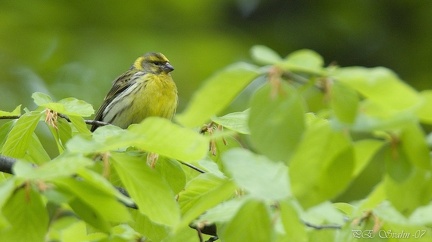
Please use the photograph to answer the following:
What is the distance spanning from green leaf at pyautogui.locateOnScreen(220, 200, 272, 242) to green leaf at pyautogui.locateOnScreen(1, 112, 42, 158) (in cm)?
89

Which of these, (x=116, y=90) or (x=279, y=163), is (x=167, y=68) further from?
(x=279, y=163)

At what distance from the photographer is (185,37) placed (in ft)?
29.3

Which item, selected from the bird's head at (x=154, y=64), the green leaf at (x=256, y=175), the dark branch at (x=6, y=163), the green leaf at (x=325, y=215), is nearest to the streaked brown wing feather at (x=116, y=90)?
the bird's head at (x=154, y=64)

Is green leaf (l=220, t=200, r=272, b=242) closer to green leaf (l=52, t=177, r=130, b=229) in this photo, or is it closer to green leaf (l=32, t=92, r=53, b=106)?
green leaf (l=52, t=177, r=130, b=229)

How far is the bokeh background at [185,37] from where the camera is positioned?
8.32 meters

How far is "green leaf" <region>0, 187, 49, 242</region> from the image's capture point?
1.90 meters

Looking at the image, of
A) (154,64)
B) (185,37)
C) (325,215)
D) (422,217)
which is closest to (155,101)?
(154,64)

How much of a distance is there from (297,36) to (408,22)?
126 cm

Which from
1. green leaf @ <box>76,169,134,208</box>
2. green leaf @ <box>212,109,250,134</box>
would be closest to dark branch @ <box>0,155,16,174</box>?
green leaf @ <box>76,169,134,208</box>

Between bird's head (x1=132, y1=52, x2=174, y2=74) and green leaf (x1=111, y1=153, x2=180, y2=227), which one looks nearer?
green leaf (x1=111, y1=153, x2=180, y2=227)

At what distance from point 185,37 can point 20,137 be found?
650cm

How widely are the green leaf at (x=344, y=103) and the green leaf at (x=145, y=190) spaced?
1.82 ft

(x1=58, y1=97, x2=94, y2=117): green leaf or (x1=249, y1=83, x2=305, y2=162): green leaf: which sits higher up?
(x1=249, y1=83, x2=305, y2=162): green leaf

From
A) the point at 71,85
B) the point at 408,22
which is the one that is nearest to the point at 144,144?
the point at 71,85
